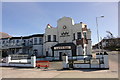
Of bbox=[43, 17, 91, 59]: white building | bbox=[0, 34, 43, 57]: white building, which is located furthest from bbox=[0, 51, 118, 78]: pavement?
bbox=[0, 34, 43, 57]: white building

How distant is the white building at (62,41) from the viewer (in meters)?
28.5

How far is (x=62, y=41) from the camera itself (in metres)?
31.4

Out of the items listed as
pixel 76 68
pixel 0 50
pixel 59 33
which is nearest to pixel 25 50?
pixel 0 50

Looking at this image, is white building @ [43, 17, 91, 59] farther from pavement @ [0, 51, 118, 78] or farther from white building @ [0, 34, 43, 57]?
pavement @ [0, 51, 118, 78]

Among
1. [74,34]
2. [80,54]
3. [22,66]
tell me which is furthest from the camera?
[74,34]

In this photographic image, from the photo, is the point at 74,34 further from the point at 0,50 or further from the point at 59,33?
the point at 0,50

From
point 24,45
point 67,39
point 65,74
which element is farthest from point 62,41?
point 65,74

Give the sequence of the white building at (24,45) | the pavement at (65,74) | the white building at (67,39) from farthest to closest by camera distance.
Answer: the white building at (24,45)
the white building at (67,39)
the pavement at (65,74)

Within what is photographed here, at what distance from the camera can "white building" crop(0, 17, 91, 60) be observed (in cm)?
2847

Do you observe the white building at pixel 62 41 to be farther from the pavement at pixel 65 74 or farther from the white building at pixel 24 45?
the pavement at pixel 65 74

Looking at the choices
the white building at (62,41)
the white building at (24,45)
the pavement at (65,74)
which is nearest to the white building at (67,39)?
the white building at (62,41)

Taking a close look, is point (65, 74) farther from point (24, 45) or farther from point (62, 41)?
point (24, 45)

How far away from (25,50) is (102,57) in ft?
95.1

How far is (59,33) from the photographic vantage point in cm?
3184
